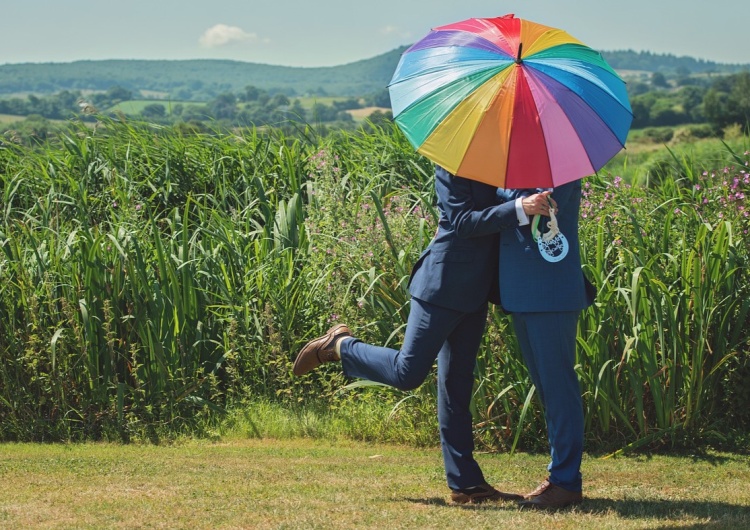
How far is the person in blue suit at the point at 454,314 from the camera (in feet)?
12.4

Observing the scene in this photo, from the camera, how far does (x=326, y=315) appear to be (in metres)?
6.50

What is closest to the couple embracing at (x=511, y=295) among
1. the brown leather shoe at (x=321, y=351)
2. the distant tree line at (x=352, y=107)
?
the brown leather shoe at (x=321, y=351)

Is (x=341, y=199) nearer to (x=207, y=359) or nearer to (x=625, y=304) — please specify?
(x=207, y=359)

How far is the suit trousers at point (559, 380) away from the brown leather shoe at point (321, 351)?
2.79ft

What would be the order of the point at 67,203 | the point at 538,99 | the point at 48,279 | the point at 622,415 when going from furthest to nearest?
the point at 67,203 < the point at 48,279 < the point at 622,415 < the point at 538,99

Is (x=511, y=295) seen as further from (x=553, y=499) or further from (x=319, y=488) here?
(x=319, y=488)

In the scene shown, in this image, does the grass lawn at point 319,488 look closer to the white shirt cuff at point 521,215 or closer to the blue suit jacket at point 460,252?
the blue suit jacket at point 460,252

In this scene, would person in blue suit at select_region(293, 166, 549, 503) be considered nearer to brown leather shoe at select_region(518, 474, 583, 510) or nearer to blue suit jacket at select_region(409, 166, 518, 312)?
blue suit jacket at select_region(409, 166, 518, 312)

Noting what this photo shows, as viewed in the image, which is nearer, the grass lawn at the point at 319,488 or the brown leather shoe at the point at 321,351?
the grass lawn at the point at 319,488

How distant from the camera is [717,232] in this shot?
18.0 ft

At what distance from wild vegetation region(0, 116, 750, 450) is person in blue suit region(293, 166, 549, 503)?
3.49 ft

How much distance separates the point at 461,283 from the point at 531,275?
284 mm

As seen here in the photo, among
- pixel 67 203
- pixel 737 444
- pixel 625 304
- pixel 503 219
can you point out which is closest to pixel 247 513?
pixel 503 219

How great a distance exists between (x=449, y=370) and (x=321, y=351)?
61 cm
